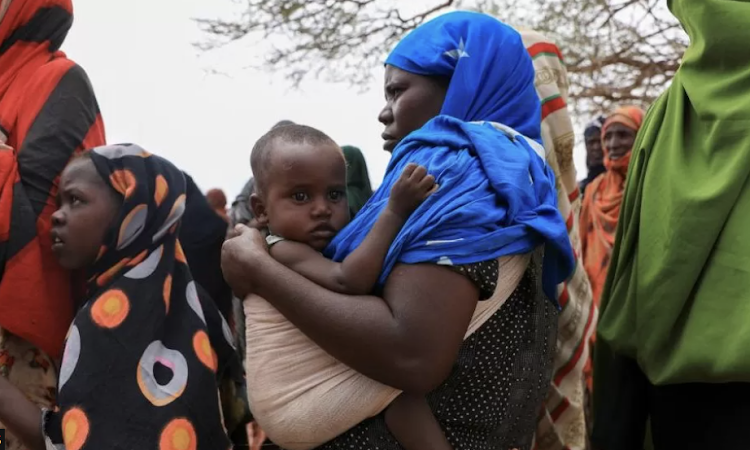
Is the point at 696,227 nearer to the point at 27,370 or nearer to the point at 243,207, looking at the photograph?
the point at 27,370

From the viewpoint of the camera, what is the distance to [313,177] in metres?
1.90

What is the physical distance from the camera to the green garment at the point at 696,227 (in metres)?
1.90

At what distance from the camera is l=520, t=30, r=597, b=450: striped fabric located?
2.73 metres

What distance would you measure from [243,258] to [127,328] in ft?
2.29

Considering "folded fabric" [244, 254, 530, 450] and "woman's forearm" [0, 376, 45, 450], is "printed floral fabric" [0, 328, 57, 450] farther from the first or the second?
"folded fabric" [244, 254, 530, 450]

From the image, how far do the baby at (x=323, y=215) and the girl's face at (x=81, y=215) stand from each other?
64 cm

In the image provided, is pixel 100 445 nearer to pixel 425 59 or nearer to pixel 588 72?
pixel 425 59

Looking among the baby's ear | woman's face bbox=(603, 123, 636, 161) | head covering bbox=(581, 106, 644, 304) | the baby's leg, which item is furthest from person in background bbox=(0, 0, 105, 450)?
woman's face bbox=(603, 123, 636, 161)

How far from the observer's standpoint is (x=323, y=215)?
1876mm

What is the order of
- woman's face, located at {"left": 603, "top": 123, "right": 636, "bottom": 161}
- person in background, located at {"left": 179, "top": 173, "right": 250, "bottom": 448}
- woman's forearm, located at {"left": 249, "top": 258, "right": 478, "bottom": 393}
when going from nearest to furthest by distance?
woman's forearm, located at {"left": 249, "top": 258, "right": 478, "bottom": 393}
person in background, located at {"left": 179, "top": 173, "right": 250, "bottom": 448}
woman's face, located at {"left": 603, "top": 123, "right": 636, "bottom": 161}

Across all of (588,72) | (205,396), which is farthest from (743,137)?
(588,72)

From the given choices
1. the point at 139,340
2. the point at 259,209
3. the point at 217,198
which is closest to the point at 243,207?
the point at 217,198

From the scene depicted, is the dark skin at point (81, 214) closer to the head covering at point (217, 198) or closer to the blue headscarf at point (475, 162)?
the blue headscarf at point (475, 162)

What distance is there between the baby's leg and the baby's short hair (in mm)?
597
